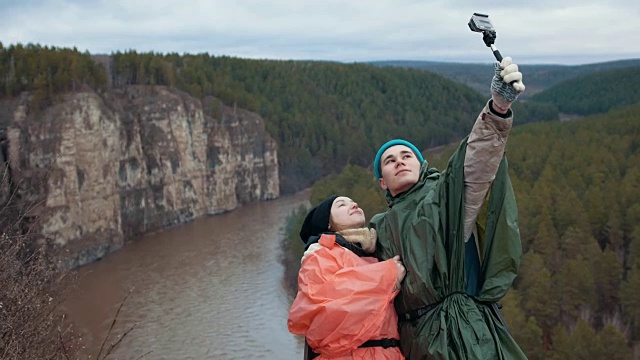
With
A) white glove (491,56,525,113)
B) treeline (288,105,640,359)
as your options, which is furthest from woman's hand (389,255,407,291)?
treeline (288,105,640,359)

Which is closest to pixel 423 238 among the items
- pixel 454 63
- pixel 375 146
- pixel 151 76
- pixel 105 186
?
pixel 105 186

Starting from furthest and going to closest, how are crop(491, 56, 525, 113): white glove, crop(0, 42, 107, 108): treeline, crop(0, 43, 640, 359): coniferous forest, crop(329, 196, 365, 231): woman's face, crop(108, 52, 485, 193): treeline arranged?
crop(108, 52, 485, 193): treeline
crop(0, 42, 107, 108): treeline
crop(0, 43, 640, 359): coniferous forest
crop(329, 196, 365, 231): woman's face
crop(491, 56, 525, 113): white glove

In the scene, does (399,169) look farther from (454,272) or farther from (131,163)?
(131,163)

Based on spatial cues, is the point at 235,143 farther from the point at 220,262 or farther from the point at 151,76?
the point at 220,262

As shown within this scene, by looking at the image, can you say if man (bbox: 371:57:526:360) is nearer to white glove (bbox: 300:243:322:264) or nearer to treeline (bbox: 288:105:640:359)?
white glove (bbox: 300:243:322:264)

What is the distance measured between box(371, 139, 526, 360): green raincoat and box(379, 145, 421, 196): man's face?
0.55 feet

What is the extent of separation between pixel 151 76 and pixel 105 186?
10.1 metres

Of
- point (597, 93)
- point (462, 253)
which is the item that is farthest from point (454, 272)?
point (597, 93)

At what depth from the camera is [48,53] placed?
32000 millimetres

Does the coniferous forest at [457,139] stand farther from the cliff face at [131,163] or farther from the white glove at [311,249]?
the white glove at [311,249]

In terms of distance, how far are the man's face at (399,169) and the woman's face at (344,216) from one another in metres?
0.21

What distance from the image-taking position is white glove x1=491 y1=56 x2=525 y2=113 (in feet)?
8.24

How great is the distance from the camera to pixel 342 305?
2.80 meters

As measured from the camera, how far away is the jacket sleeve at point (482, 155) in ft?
8.77
